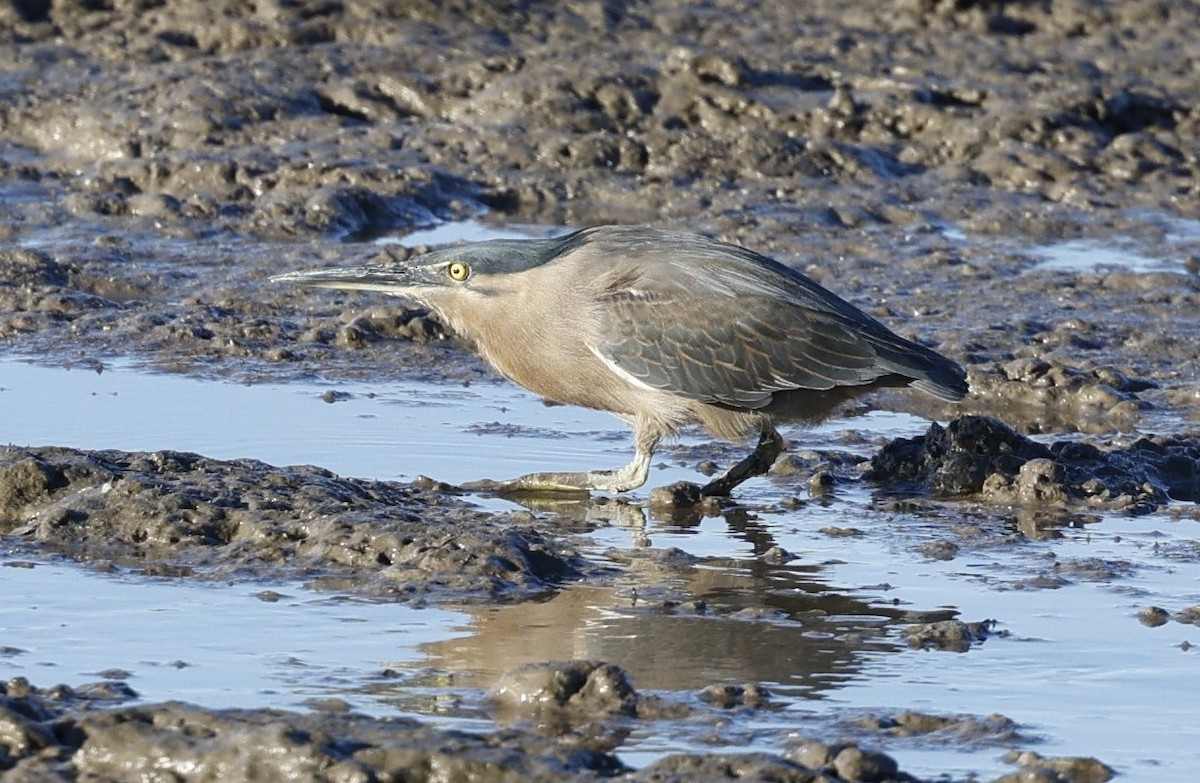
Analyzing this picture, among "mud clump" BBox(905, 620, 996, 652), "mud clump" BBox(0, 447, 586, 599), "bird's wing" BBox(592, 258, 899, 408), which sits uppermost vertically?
"bird's wing" BBox(592, 258, 899, 408)

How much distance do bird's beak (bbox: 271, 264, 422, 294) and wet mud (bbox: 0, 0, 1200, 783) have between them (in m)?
1.00

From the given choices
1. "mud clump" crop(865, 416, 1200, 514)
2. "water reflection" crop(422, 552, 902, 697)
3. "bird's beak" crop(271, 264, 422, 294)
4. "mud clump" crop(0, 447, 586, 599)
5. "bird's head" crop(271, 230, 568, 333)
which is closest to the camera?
"water reflection" crop(422, 552, 902, 697)

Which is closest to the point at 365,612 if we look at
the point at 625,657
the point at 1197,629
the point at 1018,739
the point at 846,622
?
the point at 625,657

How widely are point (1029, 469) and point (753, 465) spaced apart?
3.29 ft

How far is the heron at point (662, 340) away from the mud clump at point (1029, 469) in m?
0.22

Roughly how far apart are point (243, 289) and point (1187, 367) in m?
4.53

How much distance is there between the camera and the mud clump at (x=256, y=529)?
6332 mm

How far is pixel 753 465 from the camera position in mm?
7852

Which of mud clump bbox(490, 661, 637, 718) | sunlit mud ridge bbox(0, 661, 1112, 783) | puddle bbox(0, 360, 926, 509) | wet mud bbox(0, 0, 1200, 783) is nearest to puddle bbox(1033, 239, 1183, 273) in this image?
wet mud bbox(0, 0, 1200, 783)

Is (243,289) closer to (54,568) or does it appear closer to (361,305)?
(361,305)

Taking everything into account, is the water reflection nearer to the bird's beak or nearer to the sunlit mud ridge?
the sunlit mud ridge

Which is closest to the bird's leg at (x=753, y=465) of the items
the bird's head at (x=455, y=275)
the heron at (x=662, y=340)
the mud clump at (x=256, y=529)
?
the heron at (x=662, y=340)

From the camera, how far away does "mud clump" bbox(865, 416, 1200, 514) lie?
7.65m

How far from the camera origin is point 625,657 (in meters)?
5.68
